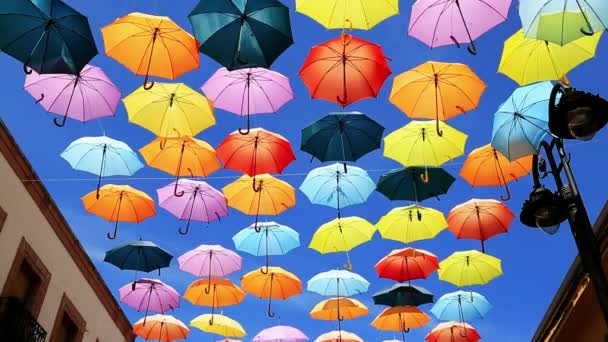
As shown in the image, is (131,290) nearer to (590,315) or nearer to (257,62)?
(257,62)

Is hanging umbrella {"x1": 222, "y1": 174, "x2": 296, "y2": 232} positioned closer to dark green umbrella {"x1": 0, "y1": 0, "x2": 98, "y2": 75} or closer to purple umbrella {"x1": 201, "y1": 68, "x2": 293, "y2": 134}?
purple umbrella {"x1": 201, "y1": 68, "x2": 293, "y2": 134}

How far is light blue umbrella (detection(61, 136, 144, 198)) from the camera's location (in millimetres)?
13258

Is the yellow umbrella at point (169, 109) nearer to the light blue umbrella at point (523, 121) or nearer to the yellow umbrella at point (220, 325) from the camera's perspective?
the light blue umbrella at point (523, 121)

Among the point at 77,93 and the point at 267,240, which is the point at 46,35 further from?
the point at 267,240

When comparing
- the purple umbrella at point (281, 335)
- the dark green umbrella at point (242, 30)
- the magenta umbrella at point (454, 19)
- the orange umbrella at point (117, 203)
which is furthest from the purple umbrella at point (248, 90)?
the purple umbrella at point (281, 335)

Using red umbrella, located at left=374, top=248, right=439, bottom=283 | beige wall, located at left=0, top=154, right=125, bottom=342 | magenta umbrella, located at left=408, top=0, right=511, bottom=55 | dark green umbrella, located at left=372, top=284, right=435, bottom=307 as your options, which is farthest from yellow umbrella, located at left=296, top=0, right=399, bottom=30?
beige wall, located at left=0, top=154, right=125, bottom=342

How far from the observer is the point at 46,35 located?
941 centimetres

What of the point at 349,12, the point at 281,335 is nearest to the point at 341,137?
the point at 349,12

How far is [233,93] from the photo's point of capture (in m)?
11.6

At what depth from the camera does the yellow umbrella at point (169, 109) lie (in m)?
11.5

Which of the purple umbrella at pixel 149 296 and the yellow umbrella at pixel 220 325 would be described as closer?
the purple umbrella at pixel 149 296

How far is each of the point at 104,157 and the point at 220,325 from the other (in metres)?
6.72

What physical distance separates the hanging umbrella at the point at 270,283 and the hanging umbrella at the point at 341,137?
4766 mm

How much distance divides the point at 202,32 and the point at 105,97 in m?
2.84
